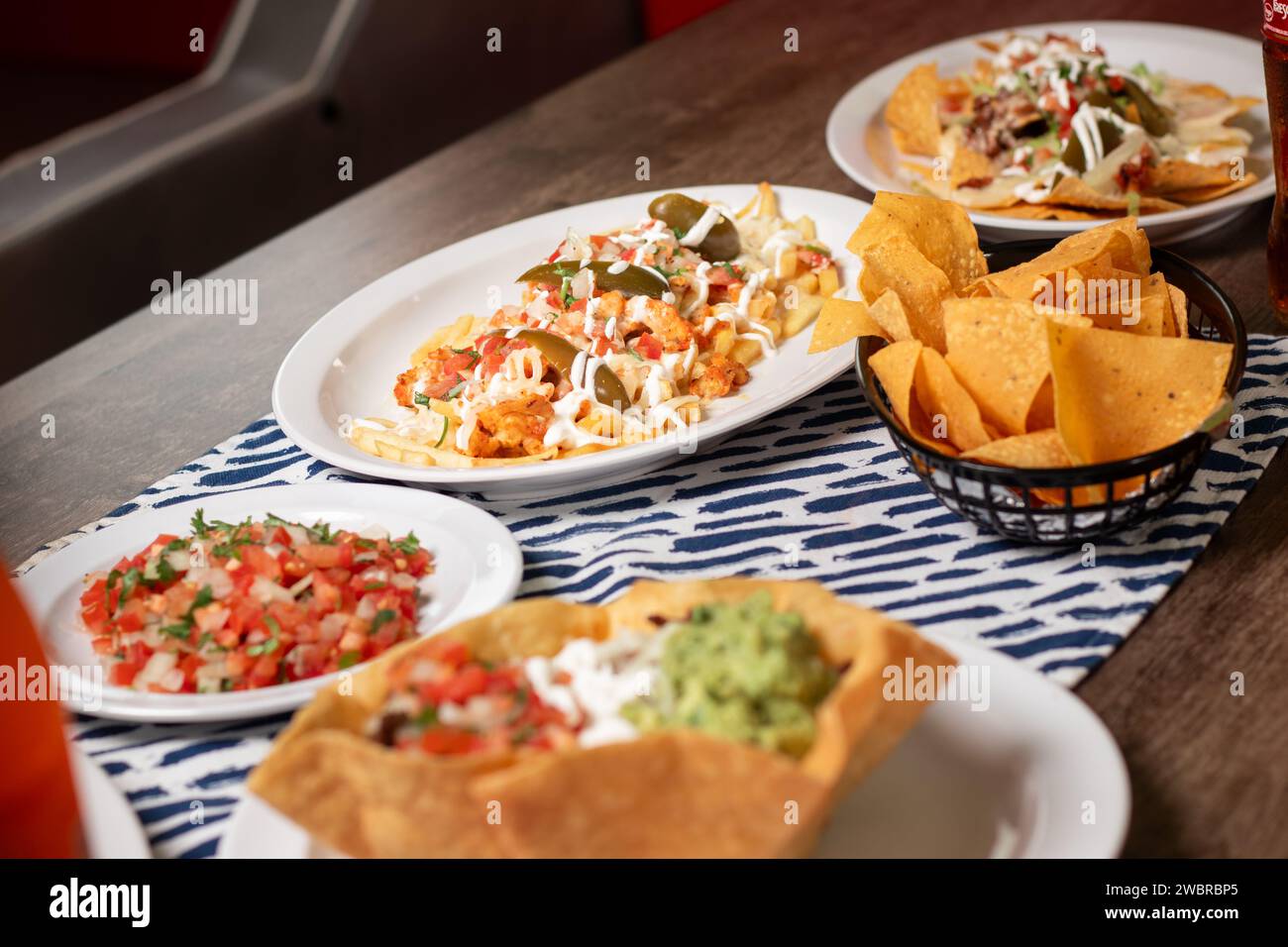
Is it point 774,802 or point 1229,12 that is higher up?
point 1229,12

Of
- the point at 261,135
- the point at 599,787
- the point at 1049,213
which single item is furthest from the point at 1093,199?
the point at 261,135

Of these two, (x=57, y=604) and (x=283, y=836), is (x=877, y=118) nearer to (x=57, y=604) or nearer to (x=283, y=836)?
(x=57, y=604)

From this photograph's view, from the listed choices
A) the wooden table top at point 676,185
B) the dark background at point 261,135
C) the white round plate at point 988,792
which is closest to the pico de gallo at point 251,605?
the white round plate at point 988,792

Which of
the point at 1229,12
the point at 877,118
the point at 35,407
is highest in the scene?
the point at 1229,12

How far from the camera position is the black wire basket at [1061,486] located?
133 cm

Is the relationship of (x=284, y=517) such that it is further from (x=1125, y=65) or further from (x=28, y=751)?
(x=1125, y=65)

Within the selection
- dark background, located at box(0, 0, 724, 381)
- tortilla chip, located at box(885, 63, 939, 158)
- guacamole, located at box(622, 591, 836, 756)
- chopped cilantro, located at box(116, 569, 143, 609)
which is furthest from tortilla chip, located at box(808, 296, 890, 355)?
dark background, located at box(0, 0, 724, 381)

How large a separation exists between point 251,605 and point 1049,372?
2.93ft

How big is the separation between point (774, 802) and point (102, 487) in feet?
4.36

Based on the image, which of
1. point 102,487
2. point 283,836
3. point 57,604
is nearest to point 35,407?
point 102,487

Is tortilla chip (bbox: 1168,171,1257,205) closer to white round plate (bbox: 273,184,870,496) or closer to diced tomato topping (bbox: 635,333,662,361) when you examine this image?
white round plate (bbox: 273,184,870,496)

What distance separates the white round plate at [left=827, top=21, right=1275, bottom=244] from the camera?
6.92 ft

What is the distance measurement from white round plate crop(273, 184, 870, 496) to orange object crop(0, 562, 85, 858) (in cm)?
66
